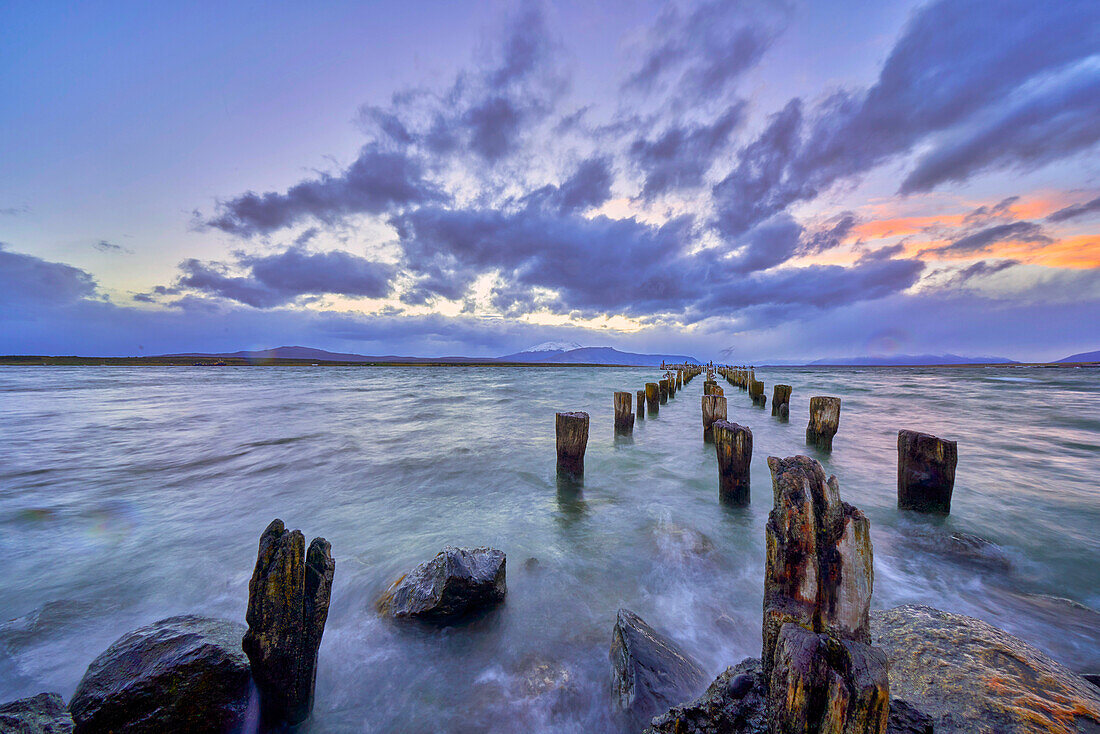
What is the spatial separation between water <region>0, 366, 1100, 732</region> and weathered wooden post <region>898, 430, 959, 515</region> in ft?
0.95

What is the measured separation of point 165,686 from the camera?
2297 mm

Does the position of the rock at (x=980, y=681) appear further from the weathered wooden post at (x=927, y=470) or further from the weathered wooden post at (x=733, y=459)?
the weathered wooden post at (x=927, y=470)

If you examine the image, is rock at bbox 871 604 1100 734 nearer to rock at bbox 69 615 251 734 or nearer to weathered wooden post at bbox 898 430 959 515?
weathered wooden post at bbox 898 430 959 515

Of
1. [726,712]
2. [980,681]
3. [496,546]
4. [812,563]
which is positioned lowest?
[496,546]

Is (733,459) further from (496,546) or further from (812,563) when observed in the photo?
(812,563)

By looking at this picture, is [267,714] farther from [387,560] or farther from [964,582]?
[964,582]

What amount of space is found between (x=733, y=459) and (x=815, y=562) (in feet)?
13.8

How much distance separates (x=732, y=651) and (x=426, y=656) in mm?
2593

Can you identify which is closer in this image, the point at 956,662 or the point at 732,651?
the point at 956,662

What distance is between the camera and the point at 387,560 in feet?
16.0

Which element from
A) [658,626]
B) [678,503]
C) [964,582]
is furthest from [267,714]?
[964,582]

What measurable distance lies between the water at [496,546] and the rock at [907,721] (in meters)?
1.66

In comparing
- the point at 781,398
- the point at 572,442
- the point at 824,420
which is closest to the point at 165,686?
the point at 572,442

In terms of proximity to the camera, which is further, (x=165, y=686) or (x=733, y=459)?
(x=733, y=459)
